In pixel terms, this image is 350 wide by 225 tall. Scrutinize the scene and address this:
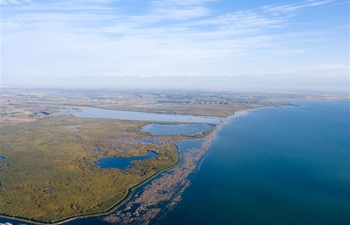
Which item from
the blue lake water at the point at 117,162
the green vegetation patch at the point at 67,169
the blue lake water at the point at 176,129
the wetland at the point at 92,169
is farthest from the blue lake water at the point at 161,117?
the blue lake water at the point at 117,162

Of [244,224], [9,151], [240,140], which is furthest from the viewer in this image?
[240,140]

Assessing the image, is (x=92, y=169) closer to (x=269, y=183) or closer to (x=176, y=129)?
(x=269, y=183)

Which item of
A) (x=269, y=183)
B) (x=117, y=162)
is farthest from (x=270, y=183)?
(x=117, y=162)

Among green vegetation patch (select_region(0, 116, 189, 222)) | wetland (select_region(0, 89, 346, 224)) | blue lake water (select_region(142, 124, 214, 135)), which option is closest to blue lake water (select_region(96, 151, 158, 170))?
wetland (select_region(0, 89, 346, 224))

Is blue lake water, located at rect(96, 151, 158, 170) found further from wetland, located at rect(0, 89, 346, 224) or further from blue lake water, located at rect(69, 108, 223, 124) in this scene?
blue lake water, located at rect(69, 108, 223, 124)

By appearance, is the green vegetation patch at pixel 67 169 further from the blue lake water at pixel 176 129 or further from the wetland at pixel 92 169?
the blue lake water at pixel 176 129

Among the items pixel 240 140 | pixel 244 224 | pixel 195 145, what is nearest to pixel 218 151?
pixel 195 145

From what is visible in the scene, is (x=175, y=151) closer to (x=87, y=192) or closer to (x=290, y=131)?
(x=87, y=192)
